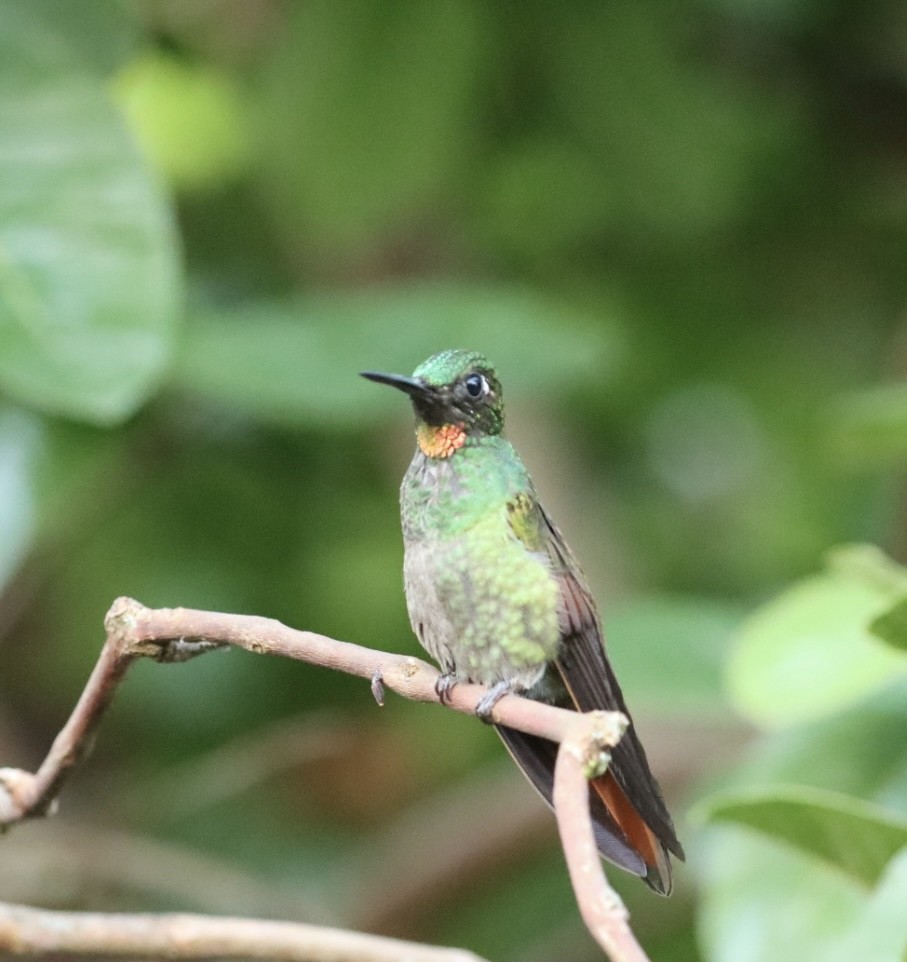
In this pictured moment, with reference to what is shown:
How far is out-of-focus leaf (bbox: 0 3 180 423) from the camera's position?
64.0 inches

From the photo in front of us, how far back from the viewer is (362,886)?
2699mm

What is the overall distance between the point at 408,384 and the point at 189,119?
6.87ft

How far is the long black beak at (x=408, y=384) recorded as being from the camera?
1092mm

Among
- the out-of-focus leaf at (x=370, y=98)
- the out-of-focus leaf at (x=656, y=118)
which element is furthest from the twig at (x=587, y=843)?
the out-of-focus leaf at (x=656, y=118)

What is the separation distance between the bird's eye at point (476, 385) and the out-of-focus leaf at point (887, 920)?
521mm

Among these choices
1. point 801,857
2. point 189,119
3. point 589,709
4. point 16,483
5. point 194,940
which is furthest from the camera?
point 189,119

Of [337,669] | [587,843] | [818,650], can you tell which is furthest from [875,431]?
[587,843]

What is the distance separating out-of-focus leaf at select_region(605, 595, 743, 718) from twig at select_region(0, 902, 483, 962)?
57.1 inches

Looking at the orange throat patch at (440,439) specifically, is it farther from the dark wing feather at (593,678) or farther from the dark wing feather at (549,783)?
the dark wing feather at (549,783)

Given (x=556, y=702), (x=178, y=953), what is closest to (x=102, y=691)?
(x=178, y=953)

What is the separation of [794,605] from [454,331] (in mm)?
710

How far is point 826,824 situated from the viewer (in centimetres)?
127

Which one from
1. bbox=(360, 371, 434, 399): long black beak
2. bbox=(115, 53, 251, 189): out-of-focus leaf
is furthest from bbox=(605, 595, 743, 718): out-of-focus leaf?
bbox=(115, 53, 251, 189): out-of-focus leaf

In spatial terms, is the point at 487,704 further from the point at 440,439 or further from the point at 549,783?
the point at 440,439
